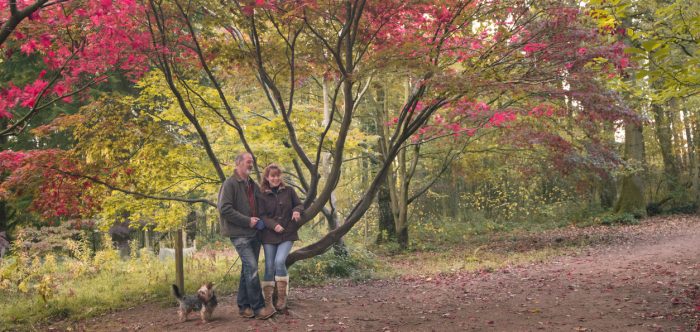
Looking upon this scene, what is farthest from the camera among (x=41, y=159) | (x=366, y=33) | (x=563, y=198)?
(x=563, y=198)

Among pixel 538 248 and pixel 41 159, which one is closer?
pixel 41 159

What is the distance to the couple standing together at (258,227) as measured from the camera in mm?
5254

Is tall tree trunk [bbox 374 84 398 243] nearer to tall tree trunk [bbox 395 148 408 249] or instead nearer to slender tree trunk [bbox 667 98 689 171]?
tall tree trunk [bbox 395 148 408 249]

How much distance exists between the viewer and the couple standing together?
525cm

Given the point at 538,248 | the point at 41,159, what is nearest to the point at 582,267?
the point at 538,248

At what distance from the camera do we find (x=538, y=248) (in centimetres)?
1187

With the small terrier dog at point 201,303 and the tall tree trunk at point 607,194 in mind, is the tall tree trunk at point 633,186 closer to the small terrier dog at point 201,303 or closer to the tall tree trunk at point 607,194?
the tall tree trunk at point 607,194

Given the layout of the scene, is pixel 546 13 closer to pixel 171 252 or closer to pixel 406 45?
pixel 406 45

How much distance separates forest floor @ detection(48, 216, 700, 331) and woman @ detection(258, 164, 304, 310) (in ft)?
1.27

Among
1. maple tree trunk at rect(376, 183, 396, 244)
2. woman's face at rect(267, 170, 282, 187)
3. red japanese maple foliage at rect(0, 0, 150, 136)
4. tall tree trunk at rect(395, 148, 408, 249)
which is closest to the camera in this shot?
red japanese maple foliage at rect(0, 0, 150, 136)

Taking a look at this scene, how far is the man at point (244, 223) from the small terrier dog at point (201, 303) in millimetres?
387

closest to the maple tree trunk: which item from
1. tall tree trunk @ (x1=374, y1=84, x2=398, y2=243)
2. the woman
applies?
tall tree trunk @ (x1=374, y1=84, x2=398, y2=243)

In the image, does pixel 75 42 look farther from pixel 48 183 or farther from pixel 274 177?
pixel 274 177

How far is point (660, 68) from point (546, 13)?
3.51 metres
